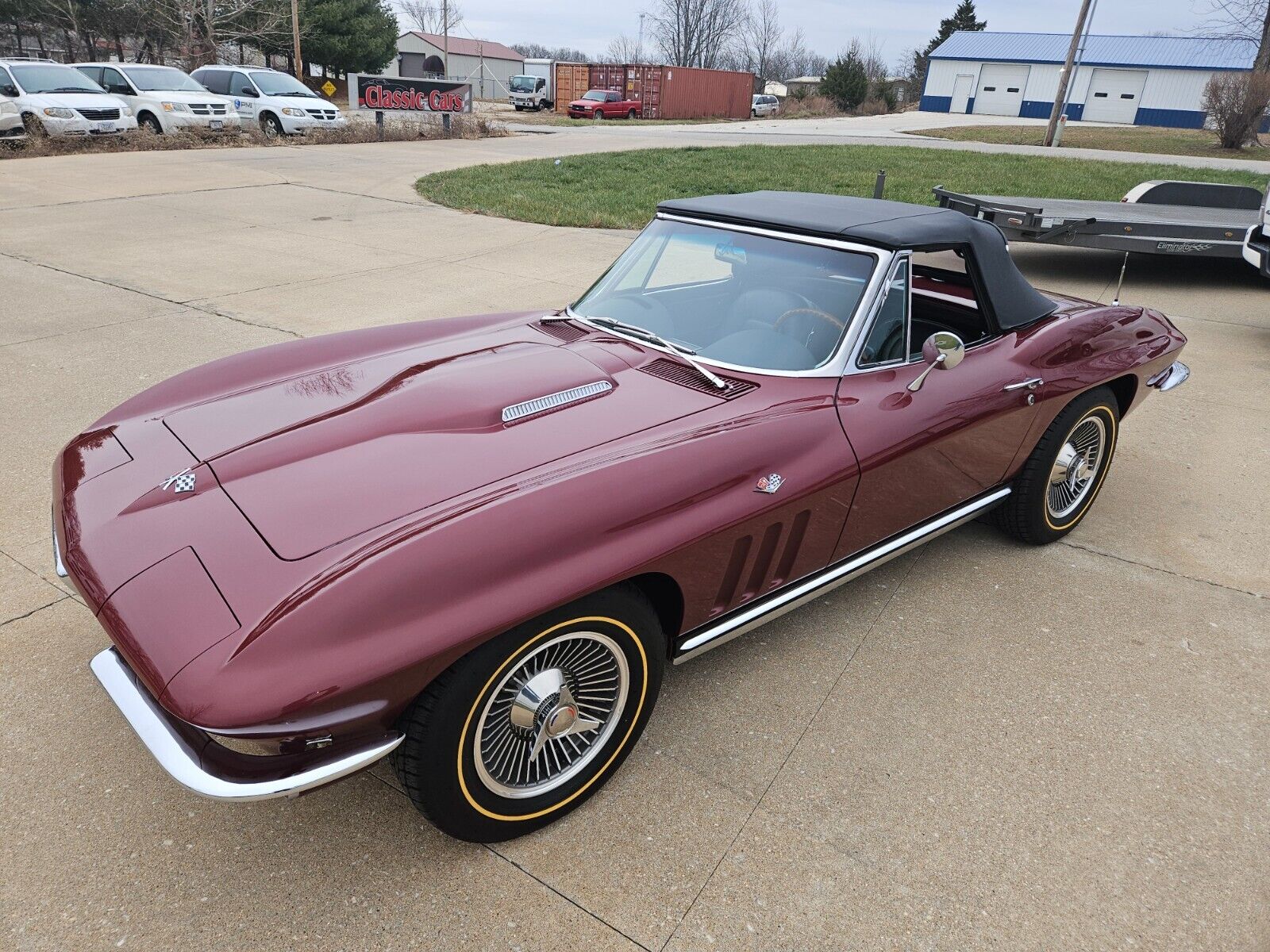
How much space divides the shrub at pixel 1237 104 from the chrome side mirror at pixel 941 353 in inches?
1129

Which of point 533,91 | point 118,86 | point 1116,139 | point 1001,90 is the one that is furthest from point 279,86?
point 1001,90

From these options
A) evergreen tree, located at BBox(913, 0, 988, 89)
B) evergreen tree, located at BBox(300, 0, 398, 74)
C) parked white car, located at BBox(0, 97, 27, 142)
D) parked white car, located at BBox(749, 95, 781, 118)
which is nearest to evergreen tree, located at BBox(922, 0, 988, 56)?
evergreen tree, located at BBox(913, 0, 988, 89)

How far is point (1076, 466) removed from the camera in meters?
3.86

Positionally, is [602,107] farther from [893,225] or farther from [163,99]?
[893,225]

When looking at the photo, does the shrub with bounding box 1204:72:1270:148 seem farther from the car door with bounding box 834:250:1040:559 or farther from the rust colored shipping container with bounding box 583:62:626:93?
the car door with bounding box 834:250:1040:559

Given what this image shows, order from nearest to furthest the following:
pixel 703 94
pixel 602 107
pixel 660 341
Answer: pixel 660 341
pixel 602 107
pixel 703 94

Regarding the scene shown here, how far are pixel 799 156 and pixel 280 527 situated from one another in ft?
59.5

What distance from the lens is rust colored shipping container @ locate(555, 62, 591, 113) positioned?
139ft

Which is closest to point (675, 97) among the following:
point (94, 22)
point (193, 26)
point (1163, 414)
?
point (193, 26)

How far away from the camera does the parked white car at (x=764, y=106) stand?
5009 cm

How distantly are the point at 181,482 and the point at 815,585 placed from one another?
191 centimetres

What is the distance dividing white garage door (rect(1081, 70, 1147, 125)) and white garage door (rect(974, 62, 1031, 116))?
13.1ft

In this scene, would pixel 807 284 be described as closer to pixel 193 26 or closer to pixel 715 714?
pixel 715 714

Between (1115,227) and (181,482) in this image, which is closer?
(181,482)
